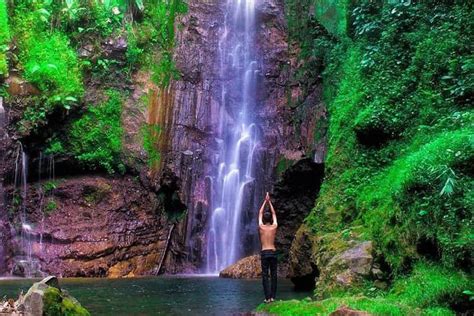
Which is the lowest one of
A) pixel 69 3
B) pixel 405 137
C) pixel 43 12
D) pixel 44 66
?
pixel 405 137

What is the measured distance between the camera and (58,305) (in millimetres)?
6879

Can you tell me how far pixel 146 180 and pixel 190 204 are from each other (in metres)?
2.10

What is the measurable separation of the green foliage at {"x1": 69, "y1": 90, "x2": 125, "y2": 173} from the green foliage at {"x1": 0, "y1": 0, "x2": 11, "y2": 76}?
3.41 metres

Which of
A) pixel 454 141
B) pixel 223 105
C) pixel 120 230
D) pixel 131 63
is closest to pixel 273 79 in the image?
pixel 223 105

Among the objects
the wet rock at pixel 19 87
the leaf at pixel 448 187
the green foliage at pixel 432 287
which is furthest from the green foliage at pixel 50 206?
the leaf at pixel 448 187

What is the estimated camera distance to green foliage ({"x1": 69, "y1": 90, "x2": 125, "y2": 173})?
67.7ft

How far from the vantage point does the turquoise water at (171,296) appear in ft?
30.4

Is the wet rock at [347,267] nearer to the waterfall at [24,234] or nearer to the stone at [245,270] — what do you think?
the stone at [245,270]

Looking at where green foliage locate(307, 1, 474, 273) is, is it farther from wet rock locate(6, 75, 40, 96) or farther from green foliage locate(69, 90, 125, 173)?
wet rock locate(6, 75, 40, 96)

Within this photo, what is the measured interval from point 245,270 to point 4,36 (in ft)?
43.2

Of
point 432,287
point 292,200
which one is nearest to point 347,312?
point 432,287

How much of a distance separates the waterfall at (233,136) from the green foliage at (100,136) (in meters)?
4.20

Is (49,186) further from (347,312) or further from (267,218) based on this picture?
(347,312)

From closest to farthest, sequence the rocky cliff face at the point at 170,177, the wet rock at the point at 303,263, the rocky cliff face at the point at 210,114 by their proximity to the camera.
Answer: the wet rock at the point at 303,263, the rocky cliff face at the point at 170,177, the rocky cliff face at the point at 210,114
